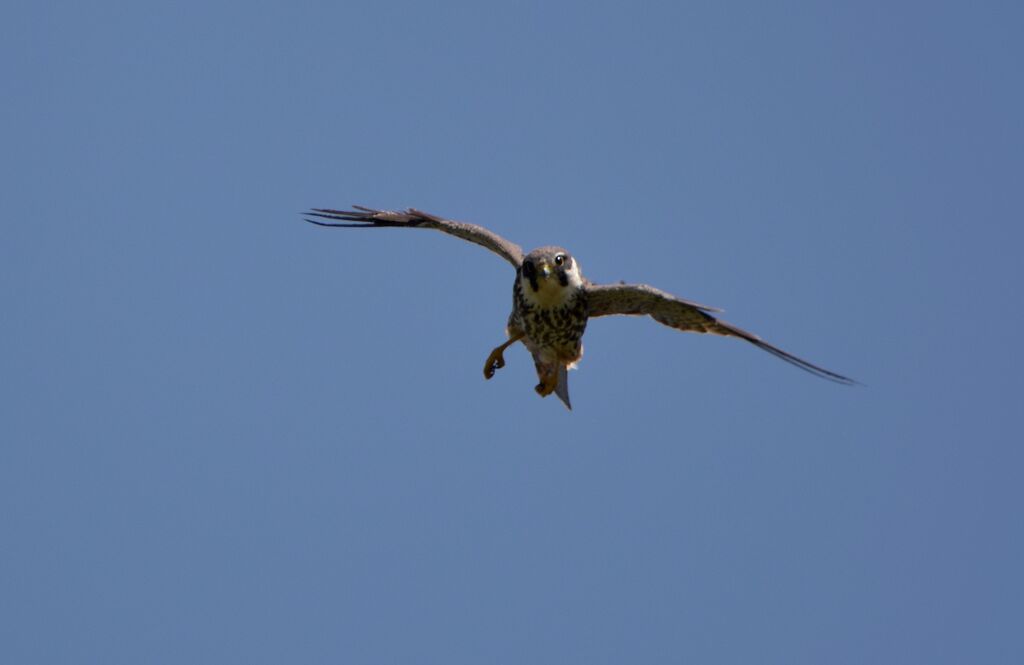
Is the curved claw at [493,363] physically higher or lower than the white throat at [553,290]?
lower

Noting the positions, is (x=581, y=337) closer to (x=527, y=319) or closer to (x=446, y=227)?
(x=527, y=319)

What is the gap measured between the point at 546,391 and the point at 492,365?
78 cm

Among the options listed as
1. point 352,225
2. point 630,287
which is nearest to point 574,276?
point 630,287

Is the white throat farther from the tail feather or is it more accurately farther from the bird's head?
the tail feather

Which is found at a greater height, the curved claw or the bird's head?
the bird's head

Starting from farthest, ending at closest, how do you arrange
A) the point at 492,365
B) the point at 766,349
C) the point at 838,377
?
the point at 492,365
the point at 766,349
the point at 838,377

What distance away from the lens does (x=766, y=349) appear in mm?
13977

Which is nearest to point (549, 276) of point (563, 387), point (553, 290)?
point (553, 290)

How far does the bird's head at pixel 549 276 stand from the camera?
14797 millimetres

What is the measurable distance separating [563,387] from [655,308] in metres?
1.69

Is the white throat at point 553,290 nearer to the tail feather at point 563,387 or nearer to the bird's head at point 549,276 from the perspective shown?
the bird's head at point 549,276

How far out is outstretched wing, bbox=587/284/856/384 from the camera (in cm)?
1504

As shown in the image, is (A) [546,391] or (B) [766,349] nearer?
(B) [766,349]

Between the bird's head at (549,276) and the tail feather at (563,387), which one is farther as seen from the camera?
the tail feather at (563,387)
